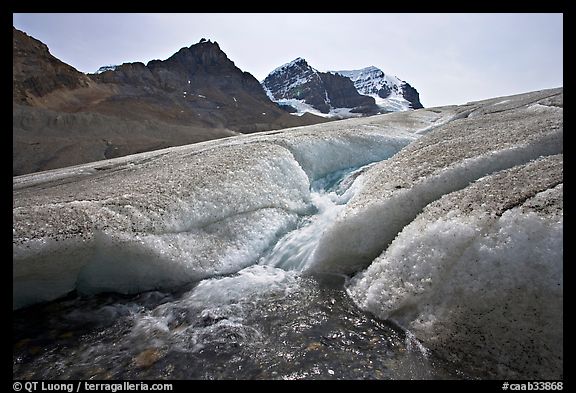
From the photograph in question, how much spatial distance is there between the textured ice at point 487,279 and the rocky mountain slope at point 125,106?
34.3 metres

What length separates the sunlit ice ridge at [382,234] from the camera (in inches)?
152

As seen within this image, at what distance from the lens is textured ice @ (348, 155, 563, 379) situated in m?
3.58

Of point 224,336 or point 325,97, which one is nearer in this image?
point 224,336

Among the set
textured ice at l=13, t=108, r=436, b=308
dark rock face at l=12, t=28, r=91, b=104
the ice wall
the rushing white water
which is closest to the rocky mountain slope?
dark rock face at l=12, t=28, r=91, b=104

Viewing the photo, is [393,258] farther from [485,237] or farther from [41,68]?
[41,68]

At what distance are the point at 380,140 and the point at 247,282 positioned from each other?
9367mm

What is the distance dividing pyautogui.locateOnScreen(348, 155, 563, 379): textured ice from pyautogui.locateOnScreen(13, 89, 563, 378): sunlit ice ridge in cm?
1

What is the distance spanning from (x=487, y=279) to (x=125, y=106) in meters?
71.3

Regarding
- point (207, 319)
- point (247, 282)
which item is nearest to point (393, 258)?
point (247, 282)

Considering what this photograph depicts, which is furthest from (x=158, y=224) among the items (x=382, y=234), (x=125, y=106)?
(x=125, y=106)

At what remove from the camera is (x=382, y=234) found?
5906mm

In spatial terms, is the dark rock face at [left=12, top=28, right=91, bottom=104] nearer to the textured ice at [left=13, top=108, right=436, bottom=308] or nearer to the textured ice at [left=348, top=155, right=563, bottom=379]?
the textured ice at [left=13, top=108, right=436, bottom=308]

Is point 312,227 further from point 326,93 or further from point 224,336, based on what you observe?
point 326,93
